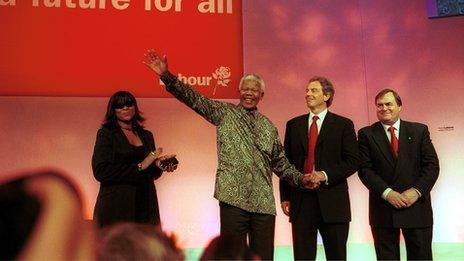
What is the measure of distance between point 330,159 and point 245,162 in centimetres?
50

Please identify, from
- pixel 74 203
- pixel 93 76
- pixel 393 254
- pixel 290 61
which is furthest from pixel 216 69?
pixel 74 203

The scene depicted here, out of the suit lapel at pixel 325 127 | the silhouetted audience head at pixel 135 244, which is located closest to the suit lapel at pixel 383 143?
the suit lapel at pixel 325 127

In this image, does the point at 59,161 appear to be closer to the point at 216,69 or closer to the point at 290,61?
the point at 216,69

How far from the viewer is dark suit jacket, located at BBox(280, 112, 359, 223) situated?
268 cm

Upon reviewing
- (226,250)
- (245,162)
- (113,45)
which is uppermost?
(113,45)

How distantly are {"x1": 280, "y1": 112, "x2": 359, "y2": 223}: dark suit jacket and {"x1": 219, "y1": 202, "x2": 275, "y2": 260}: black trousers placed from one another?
0.23 m

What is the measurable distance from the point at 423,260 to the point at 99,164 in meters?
1.78

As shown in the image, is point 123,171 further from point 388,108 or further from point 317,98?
point 388,108

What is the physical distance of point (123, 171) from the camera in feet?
8.91

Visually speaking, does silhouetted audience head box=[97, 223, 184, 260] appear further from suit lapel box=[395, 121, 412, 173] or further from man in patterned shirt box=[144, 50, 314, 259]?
suit lapel box=[395, 121, 412, 173]

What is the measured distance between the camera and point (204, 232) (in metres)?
4.18

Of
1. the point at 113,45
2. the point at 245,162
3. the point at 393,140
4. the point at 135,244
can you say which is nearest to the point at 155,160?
the point at 245,162

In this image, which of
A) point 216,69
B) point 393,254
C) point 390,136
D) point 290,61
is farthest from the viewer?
point 290,61

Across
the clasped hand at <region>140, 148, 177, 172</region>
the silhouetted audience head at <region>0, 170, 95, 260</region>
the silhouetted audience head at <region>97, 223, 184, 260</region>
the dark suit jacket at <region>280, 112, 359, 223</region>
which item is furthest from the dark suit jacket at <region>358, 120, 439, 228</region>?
the silhouetted audience head at <region>0, 170, 95, 260</region>
